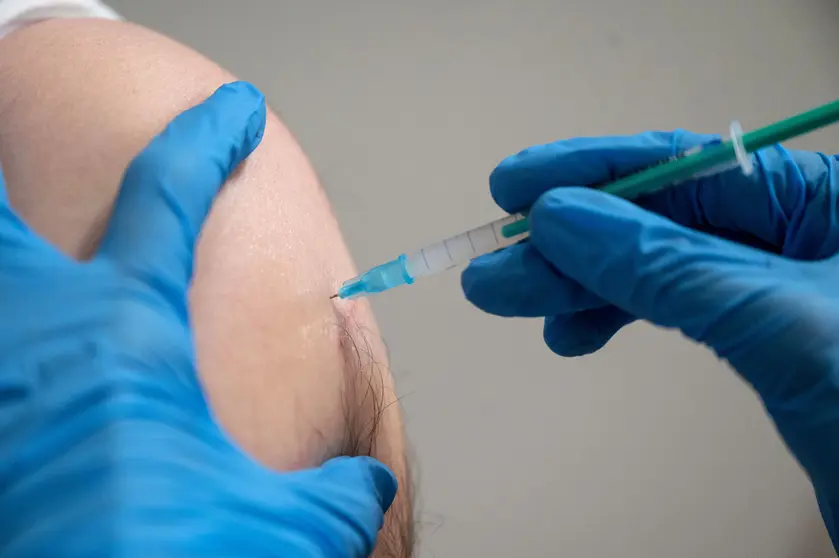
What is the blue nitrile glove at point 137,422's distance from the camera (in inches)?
16.5

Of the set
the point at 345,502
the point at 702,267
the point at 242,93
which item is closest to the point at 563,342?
the point at 702,267

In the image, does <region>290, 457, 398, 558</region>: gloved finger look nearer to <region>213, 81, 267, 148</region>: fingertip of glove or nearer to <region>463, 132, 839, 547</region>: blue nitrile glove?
<region>463, 132, 839, 547</region>: blue nitrile glove

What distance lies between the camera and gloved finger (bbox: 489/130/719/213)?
26.4 inches

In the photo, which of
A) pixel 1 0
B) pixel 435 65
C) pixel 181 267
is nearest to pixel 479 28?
pixel 435 65

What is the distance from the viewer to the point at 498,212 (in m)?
1.38

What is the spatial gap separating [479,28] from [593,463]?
3.39 ft

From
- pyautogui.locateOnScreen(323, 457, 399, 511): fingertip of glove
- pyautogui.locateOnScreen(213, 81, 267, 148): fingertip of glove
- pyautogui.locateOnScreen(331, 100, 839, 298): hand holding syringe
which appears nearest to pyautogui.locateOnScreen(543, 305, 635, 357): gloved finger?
pyautogui.locateOnScreen(331, 100, 839, 298): hand holding syringe

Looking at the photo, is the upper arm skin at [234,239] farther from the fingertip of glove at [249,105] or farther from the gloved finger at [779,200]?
the gloved finger at [779,200]

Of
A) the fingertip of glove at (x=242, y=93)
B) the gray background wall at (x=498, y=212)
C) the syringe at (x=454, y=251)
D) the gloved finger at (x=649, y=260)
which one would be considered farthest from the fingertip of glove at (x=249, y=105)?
the gray background wall at (x=498, y=212)

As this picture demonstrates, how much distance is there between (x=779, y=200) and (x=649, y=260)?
23cm

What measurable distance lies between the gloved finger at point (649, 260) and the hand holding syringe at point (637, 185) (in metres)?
0.05

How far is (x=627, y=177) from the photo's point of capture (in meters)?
0.66

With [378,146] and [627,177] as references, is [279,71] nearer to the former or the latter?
[378,146]

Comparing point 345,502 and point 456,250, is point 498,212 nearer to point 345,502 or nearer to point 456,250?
point 456,250
